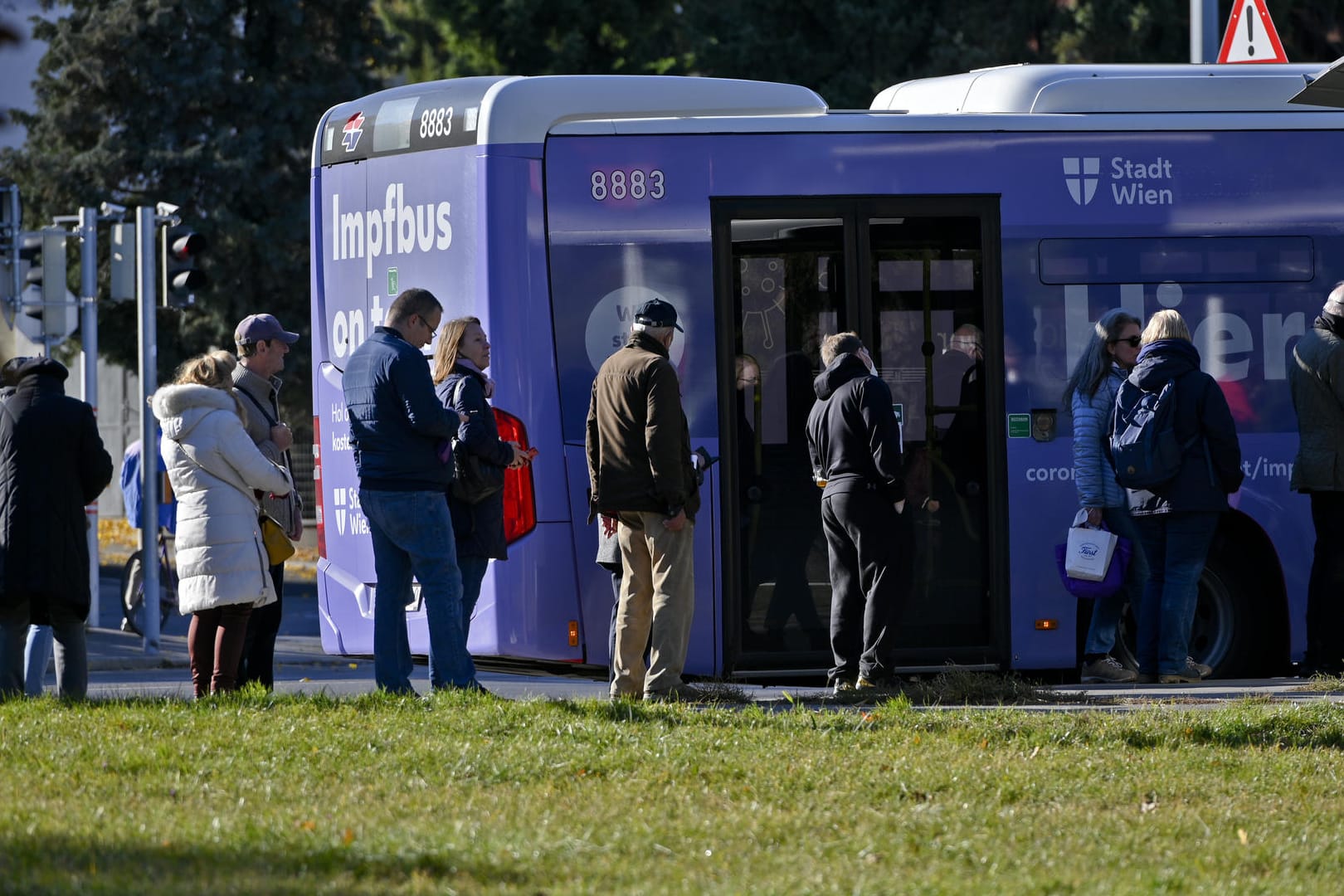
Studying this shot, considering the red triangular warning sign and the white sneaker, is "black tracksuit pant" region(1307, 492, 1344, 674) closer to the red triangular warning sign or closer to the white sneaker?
the white sneaker

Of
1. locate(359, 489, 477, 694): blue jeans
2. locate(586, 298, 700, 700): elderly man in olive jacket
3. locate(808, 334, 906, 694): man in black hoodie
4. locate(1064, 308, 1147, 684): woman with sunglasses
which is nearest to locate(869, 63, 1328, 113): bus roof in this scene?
locate(1064, 308, 1147, 684): woman with sunglasses

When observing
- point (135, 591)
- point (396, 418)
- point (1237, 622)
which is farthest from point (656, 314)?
point (135, 591)

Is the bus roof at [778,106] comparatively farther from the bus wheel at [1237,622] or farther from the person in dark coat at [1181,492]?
the bus wheel at [1237,622]

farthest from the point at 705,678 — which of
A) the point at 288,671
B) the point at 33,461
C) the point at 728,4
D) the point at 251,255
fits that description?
the point at 728,4

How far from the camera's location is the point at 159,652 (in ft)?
43.6

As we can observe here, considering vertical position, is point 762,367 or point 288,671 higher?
point 762,367

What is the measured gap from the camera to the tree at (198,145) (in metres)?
24.5

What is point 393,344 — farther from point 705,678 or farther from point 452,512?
point 705,678

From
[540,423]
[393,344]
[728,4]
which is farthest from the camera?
[728,4]

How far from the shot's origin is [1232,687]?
839cm

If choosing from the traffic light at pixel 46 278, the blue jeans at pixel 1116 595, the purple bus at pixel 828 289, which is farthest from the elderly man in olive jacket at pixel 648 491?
the traffic light at pixel 46 278

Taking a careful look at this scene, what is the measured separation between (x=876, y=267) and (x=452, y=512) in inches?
A: 94.8

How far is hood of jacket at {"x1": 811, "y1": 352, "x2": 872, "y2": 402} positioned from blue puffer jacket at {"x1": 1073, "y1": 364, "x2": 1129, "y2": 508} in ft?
3.98

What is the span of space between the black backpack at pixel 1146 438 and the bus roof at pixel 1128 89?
5.10ft
